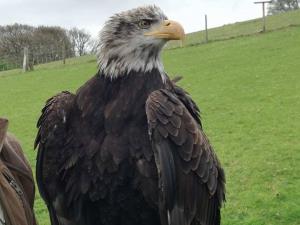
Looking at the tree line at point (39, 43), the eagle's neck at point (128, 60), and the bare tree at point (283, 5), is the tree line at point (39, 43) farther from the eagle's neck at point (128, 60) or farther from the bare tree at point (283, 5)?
the eagle's neck at point (128, 60)

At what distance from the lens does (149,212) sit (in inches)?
183

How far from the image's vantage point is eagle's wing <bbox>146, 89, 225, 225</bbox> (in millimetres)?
4348

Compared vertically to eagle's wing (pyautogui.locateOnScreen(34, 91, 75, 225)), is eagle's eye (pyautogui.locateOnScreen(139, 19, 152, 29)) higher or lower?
higher

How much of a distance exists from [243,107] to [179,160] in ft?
39.5

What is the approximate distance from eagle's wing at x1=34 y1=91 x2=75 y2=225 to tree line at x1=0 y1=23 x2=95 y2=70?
128ft

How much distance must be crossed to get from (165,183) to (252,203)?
14.8ft

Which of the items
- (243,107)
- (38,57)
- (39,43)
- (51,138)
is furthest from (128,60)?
(39,43)

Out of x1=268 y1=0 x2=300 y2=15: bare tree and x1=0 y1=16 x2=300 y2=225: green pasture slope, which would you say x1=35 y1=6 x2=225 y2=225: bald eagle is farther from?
x1=268 y1=0 x2=300 y2=15: bare tree

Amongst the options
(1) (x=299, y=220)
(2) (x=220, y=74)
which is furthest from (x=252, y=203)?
(2) (x=220, y=74)

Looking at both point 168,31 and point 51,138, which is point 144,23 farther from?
point 51,138

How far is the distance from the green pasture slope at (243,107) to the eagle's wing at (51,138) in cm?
376

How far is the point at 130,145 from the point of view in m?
4.47

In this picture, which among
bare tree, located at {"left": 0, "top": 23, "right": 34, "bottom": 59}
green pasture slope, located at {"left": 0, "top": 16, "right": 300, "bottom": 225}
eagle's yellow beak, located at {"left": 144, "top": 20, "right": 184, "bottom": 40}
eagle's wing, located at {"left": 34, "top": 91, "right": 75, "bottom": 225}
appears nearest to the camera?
eagle's wing, located at {"left": 34, "top": 91, "right": 75, "bottom": 225}

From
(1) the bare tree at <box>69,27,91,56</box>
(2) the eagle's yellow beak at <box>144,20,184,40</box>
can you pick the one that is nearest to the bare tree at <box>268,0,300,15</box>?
(1) the bare tree at <box>69,27,91,56</box>
